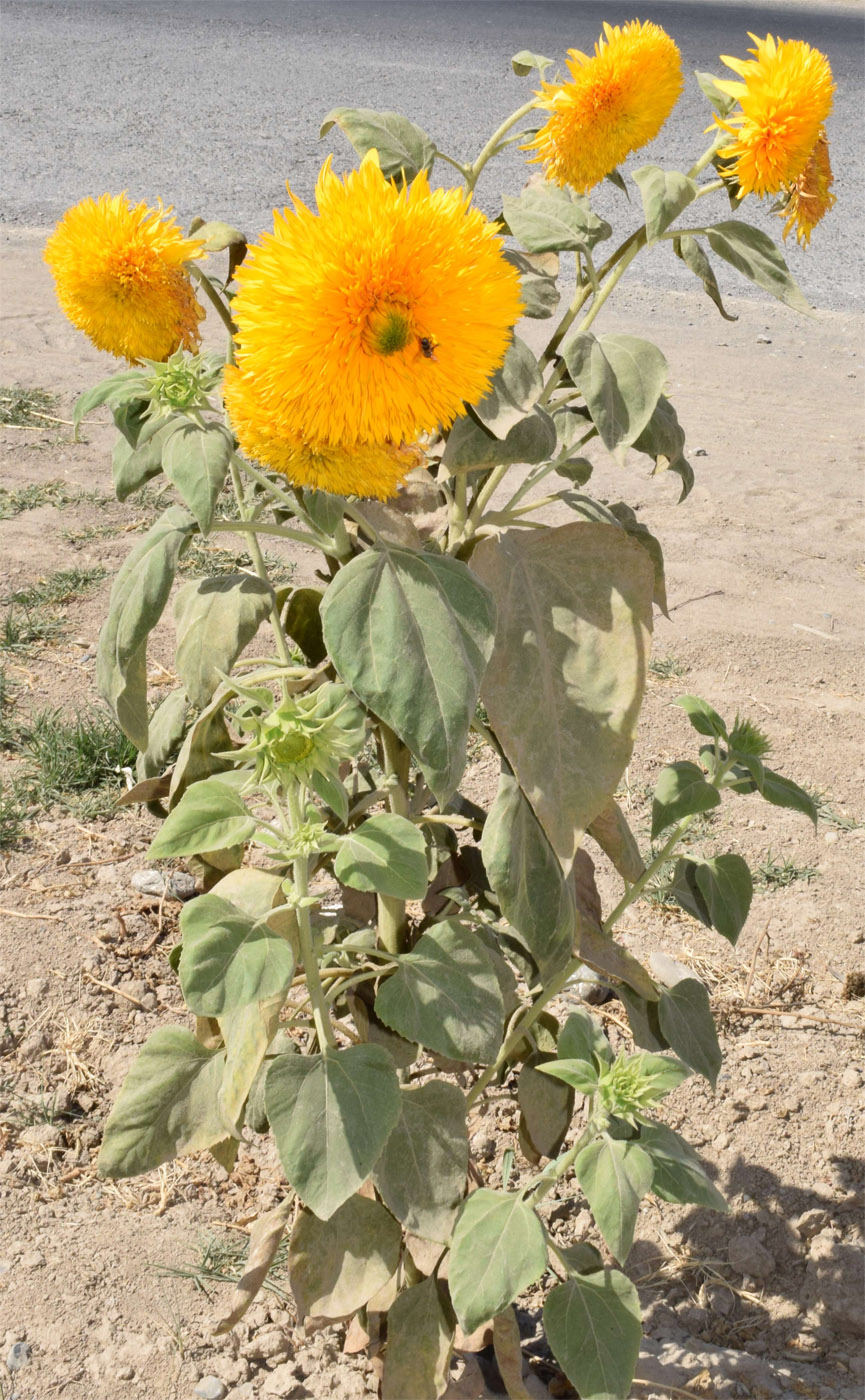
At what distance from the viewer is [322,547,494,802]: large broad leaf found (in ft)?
Answer: 3.40

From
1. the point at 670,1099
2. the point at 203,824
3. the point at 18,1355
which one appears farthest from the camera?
the point at 670,1099

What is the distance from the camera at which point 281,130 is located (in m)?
9.16

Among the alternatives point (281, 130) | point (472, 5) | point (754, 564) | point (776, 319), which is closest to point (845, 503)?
point (754, 564)

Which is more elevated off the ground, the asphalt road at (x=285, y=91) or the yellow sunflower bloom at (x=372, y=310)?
the yellow sunflower bloom at (x=372, y=310)

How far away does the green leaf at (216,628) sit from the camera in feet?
4.21

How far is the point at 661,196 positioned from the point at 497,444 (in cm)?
27

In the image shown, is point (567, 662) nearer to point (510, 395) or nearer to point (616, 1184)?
point (510, 395)

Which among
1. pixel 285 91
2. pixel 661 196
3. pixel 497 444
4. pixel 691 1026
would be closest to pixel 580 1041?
pixel 691 1026

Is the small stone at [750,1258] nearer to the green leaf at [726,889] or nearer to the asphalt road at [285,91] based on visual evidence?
the green leaf at [726,889]

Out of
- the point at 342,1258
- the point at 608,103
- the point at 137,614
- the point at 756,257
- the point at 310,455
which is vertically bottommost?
the point at 342,1258

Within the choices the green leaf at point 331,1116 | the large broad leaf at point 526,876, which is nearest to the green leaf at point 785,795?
the large broad leaf at point 526,876

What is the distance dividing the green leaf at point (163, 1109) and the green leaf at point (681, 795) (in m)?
0.58

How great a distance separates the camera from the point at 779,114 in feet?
3.82

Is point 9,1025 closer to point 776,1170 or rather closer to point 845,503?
point 776,1170
